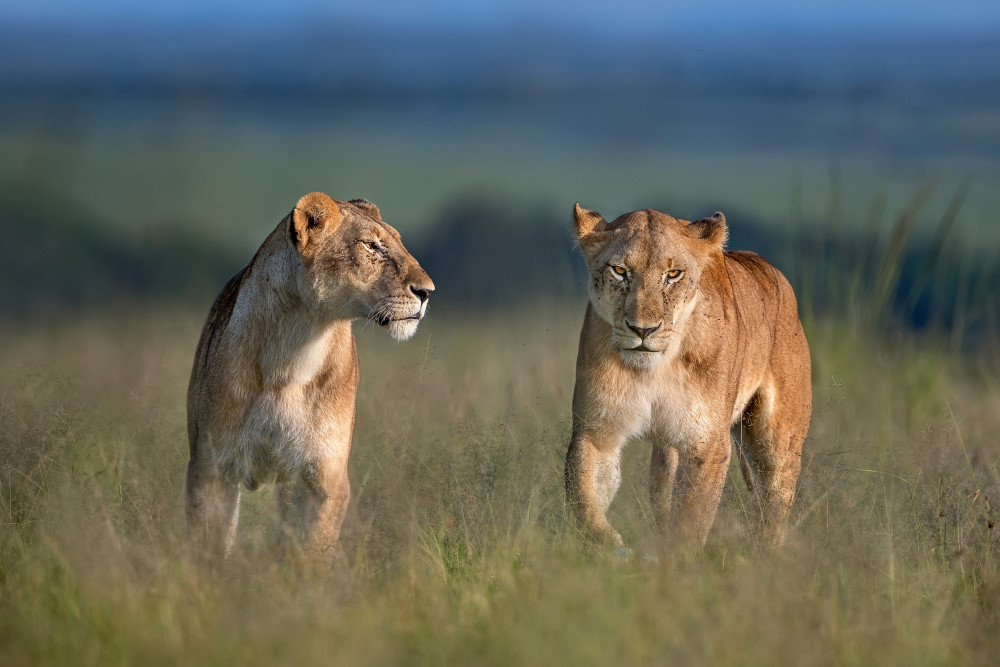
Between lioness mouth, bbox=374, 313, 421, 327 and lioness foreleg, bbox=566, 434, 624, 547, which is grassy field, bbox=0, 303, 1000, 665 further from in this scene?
lioness mouth, bbox=374, 313, 421, 327

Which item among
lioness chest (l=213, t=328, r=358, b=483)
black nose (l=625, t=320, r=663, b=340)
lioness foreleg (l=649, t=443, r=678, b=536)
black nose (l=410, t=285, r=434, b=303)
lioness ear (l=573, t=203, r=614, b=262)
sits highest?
lioness ear (l=573, t=203, r=614, b=262)

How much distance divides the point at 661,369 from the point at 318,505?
1.47 meters

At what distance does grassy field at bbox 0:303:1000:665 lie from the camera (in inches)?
139

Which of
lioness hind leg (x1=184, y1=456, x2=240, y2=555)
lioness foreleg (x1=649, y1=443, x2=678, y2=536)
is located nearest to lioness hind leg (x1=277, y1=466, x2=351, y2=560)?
lioness hind leg (x1=184, y1=456, x2=240, y2=555)

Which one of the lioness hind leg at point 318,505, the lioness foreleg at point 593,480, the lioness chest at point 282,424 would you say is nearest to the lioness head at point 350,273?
the lioness chest at point 282,424

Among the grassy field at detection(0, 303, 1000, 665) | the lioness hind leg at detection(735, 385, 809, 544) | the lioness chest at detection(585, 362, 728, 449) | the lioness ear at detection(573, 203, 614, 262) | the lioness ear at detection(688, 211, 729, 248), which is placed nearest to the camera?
the grassy field at detection(0, 303, 1000, 665)

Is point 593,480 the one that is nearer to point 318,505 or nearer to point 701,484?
point 701,484

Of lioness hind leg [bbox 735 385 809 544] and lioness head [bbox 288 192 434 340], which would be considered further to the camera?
lioness hind leg [bbox 735 385 809 544]

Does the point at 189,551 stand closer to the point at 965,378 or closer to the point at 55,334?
the point at 55,334

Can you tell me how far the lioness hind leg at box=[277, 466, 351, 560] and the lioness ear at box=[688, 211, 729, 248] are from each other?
5.90 ft

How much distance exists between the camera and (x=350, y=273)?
4777 millimetres

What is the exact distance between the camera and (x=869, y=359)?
8.13m

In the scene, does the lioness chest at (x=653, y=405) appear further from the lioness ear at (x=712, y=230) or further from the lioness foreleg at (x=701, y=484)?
the lioness ear at (x=712, y=230)

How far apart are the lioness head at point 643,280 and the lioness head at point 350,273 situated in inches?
28.5
